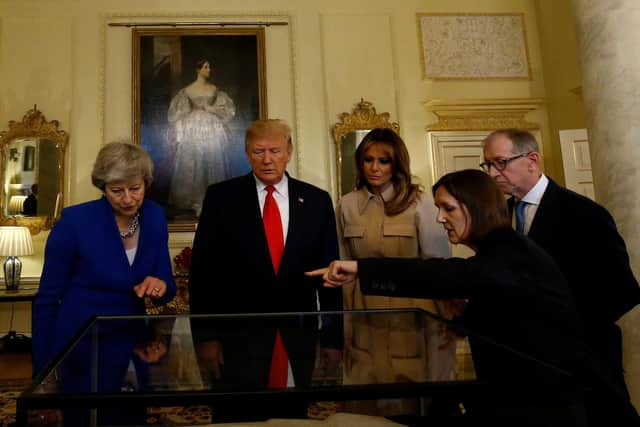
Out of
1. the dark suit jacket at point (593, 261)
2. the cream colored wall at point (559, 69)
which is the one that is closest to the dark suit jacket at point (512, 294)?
the dark suit jacket at point (593, 261)

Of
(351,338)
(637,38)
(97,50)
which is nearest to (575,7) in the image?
(637,38)

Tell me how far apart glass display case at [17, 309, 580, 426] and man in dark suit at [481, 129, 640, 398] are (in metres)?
0.80

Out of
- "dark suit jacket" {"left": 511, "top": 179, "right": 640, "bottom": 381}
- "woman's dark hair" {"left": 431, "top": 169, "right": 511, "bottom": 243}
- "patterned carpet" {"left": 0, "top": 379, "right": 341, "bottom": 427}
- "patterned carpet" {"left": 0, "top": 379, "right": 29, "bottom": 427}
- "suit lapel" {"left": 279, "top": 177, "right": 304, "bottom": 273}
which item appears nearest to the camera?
"patterned carpet" {"left": 0, "top": 379, "right": 341, "bottom": 427}

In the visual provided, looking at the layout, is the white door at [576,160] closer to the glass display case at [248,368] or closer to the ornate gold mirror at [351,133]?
the ornate gold mirror at [351,133]

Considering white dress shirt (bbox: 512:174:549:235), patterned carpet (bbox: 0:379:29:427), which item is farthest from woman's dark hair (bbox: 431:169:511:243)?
patterned carpet (bbox: 0:379:29:427)

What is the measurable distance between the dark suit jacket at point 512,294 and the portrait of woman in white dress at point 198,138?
17.2 feet

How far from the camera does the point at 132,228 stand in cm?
231

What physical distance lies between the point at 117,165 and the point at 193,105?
4.89 metres

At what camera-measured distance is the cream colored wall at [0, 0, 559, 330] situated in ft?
21.9

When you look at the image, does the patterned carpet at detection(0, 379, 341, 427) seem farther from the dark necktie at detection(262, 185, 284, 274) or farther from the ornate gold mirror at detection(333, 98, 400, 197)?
the ornate gold mirror at detection(333, 98, 400, 197)

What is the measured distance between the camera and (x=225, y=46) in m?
6.99

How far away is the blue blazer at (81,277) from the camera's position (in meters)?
2.09

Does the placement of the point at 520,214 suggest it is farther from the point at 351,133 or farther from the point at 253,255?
the point at 351,133

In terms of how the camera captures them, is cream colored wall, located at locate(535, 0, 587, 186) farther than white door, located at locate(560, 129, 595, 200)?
Yes
